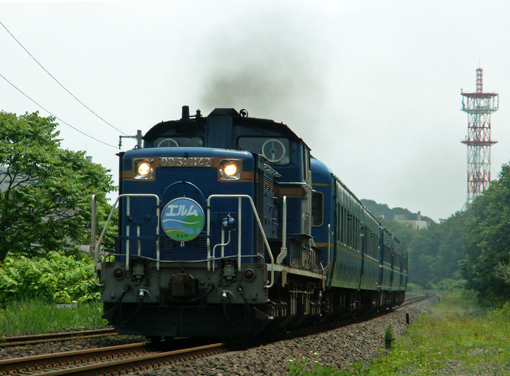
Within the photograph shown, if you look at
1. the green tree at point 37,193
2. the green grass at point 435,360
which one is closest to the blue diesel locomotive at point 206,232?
the green grass at point 435,360

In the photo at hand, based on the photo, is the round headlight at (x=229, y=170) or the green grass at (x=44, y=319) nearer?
the round headlight at (x=229, y=170)

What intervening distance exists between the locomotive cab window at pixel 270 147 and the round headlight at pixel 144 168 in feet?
5.10

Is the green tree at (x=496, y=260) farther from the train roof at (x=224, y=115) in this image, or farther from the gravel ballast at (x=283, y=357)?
the train roof at (x=224, y=115)

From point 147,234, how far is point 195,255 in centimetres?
80

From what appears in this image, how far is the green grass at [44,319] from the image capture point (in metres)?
12.4

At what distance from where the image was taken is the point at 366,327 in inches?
629

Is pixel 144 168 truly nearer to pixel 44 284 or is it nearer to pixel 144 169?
pixel 144 169

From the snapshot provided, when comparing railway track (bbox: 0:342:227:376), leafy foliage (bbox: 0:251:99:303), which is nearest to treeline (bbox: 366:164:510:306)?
leafy foliage (bbox: 0:251:99:303)

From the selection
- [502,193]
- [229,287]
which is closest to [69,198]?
[229,287]

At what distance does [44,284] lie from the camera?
59.1 ft

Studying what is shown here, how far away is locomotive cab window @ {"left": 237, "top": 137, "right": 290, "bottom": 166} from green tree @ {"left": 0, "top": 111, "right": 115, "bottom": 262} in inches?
731

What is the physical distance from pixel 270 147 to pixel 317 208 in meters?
3.55

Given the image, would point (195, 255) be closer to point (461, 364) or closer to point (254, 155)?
point (254, 155)

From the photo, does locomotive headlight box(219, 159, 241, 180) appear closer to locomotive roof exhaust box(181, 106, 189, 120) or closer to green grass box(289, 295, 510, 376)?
locomotive roof exhaust box(181, 106, 189, 120)
